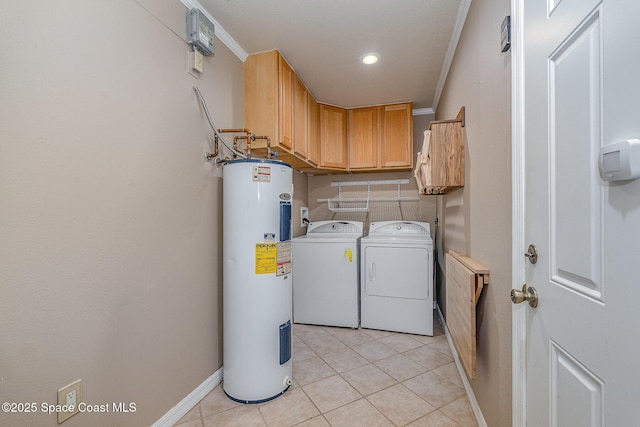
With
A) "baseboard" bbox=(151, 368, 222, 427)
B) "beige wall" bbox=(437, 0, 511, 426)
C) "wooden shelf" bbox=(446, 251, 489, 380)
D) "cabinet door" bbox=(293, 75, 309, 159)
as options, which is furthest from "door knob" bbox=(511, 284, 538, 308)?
"cabinet door" bbox=(293, 75, 309, 159)

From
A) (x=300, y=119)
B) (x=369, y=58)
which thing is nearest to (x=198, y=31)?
(x=300, y=119)

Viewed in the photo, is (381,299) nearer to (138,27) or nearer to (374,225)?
(374,225)

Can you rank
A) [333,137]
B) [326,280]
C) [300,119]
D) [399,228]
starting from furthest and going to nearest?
[333,137], [399,228], [326,280], [300,119]

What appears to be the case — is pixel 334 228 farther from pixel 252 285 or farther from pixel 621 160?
pixel 621 160

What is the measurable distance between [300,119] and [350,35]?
832 mm

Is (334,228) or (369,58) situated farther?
(334,228)

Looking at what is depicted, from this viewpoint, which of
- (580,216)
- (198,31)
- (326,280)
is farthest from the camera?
(326,280)

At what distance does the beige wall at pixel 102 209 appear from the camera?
0.94 metres

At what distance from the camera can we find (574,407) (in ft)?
2.25

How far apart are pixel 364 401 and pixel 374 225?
6.12ft

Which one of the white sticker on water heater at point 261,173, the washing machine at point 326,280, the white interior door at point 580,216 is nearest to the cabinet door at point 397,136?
the washing machine at point 326,280

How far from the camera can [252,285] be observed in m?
1.71

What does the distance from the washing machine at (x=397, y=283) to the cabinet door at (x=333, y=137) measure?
3.30 feet

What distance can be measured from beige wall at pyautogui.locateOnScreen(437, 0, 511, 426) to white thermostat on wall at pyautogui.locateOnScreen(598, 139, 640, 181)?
51 cm
